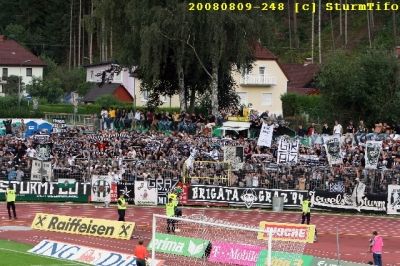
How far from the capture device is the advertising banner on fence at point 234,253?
24.8 metres

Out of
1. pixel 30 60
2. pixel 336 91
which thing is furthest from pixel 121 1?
pixel 30 60

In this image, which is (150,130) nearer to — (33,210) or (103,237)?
(33,210)

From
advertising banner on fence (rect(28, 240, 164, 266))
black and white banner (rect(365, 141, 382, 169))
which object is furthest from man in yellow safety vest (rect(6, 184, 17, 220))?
black and white banner (rect(365, 141, 382, 169))

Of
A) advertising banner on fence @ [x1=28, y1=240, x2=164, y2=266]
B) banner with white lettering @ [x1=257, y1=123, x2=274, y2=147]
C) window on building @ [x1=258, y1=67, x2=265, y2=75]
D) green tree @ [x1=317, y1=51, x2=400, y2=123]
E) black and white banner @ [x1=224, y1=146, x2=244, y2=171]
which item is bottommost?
advertising banner on fence @ [x1=28, y1=240, x2=164, y2=266]

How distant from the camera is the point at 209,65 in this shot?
5944 centimetres

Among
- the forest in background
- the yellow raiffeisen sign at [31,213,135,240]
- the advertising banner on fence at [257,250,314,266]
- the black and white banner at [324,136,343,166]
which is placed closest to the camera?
the advertising banner on fence at [257,250,314,266]

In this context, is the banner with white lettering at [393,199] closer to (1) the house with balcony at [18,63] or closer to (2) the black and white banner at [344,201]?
(2) the black and white banner at [344,201]

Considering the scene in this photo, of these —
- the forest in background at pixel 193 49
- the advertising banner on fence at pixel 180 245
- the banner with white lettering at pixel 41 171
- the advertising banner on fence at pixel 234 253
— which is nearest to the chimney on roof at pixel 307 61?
the forest in background at pixel 193 49

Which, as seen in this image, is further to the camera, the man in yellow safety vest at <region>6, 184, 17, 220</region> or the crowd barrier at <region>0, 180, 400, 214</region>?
the crowd barrier at <region>0, 180, 400, 214</region>

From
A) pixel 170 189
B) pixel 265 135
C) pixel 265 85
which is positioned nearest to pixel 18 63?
pixel 265 85

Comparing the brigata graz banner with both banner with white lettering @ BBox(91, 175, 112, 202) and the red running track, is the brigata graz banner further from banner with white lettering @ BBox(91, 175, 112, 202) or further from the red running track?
banner with white lettering @ BBox(91, 175, 112, 202)

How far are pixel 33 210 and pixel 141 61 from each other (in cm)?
1609

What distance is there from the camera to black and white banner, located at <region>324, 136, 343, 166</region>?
4400 centimetres

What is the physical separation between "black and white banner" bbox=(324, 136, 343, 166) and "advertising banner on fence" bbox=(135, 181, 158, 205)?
860 centimetres
